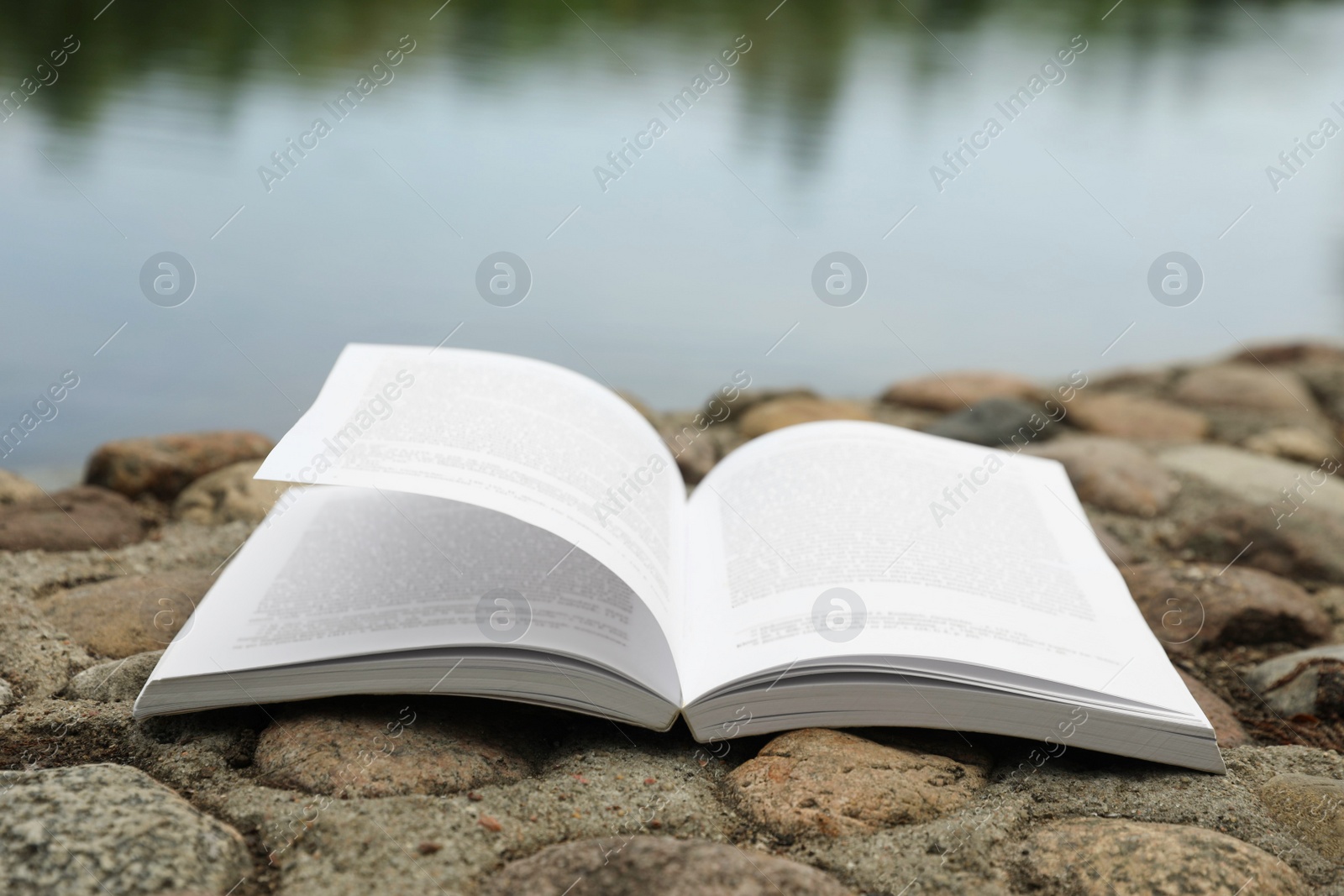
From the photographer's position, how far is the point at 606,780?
1.09 m

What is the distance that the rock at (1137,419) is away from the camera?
2619mm

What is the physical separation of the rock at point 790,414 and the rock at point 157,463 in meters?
1.21

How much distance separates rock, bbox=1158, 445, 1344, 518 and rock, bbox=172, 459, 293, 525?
2000mm

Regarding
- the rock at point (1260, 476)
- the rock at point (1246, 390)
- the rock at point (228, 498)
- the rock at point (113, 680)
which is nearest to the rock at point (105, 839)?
the rock at point (113, 680)

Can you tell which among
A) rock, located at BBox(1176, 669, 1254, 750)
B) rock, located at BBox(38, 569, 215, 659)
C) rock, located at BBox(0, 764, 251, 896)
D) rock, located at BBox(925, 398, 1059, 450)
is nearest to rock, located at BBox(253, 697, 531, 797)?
rock, located at BBox(0, 764, 251, 896)

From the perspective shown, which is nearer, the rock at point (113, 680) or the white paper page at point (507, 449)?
the white paper page at point (507, 449)

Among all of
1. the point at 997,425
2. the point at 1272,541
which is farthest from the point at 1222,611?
the point at 997,425

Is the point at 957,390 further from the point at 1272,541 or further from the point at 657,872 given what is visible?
the point at 657,872

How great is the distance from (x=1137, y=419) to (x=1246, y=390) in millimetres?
460

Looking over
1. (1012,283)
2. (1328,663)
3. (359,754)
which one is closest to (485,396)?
(359,754)

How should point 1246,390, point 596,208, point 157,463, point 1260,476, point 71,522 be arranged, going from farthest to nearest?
point 596,208
point 1246,390
point 1260,476
point 157,463
point 71,522

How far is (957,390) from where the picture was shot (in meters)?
2.91

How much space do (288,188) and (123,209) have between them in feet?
2.55

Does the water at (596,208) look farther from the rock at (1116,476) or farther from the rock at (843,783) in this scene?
the rock at (843,783)
